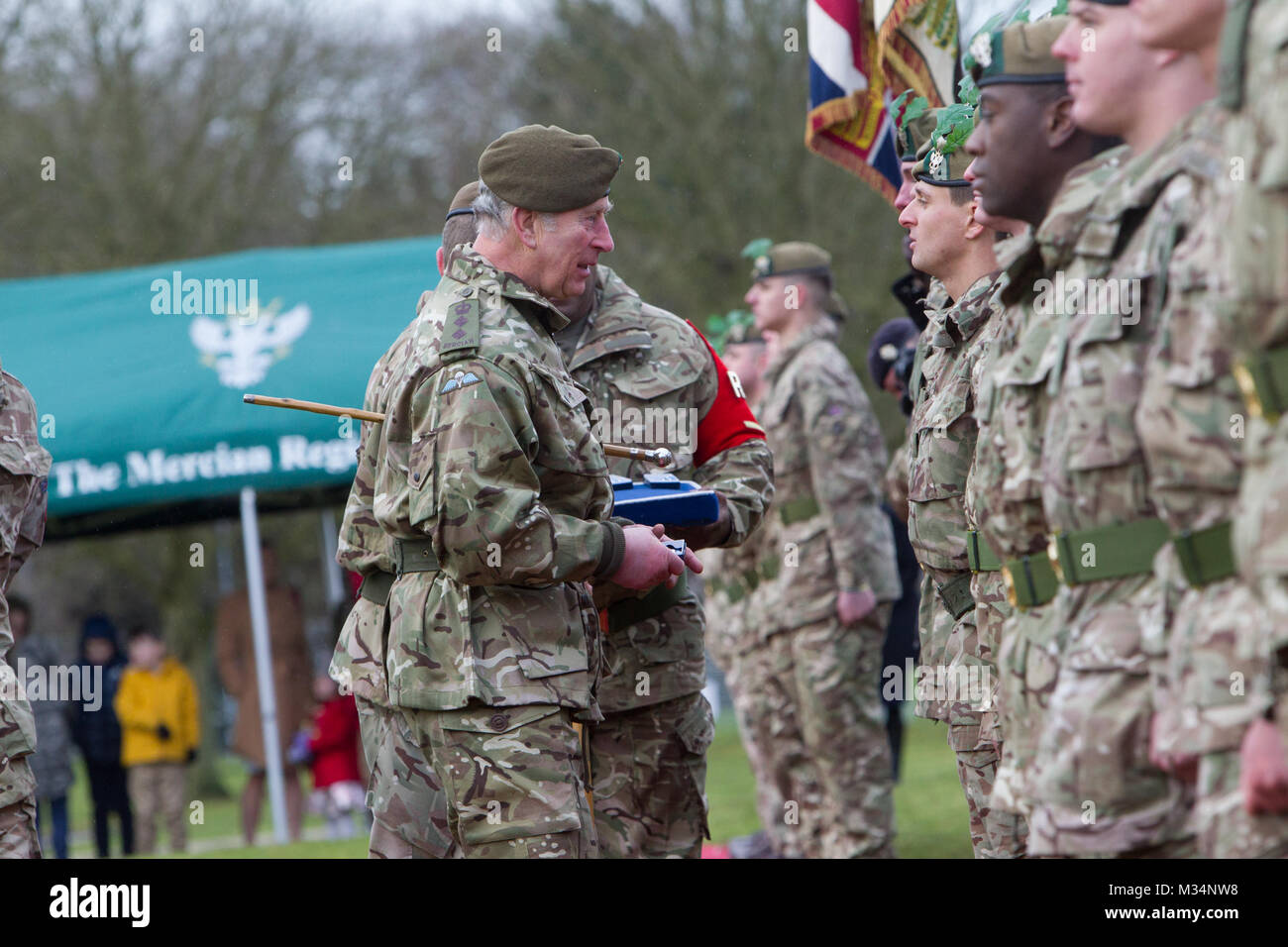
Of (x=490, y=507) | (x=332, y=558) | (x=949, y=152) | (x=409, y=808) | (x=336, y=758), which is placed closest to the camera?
(x=490, y=507)

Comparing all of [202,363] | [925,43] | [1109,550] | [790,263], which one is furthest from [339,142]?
[1109,550]

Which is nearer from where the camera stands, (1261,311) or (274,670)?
(1261,311)

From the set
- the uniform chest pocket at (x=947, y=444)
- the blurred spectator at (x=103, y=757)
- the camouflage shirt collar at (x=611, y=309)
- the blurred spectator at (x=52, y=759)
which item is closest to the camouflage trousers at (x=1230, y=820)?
the uniform chest pocket at (x=947, y=444)

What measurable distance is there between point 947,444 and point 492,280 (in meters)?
1.33

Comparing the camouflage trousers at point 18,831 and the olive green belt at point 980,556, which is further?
the camouflage trousers at point 18,831

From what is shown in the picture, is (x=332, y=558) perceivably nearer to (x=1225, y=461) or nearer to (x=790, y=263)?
(x=790, y=263)

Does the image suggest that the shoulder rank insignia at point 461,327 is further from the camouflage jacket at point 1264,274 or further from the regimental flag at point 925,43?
the regimental flag at point 925,43

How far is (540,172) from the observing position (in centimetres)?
424

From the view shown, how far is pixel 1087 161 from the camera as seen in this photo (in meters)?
3.25

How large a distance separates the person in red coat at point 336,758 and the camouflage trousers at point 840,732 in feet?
16.4

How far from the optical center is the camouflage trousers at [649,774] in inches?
193

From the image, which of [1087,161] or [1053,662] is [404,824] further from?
[1087,161]

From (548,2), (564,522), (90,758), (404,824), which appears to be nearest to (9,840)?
(404,824)

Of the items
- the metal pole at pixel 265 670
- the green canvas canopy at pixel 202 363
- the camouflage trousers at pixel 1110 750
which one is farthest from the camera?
the green canvas canopy at pixel 202 363
